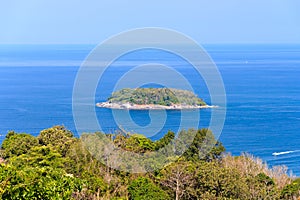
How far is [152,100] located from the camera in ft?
102

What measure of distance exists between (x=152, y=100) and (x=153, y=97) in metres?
0.21

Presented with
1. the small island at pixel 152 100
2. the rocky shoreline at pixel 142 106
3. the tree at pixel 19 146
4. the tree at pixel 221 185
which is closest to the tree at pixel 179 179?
the tree at pixel 221 185

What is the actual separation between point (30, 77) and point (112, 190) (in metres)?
41.4

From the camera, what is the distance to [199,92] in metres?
36.2

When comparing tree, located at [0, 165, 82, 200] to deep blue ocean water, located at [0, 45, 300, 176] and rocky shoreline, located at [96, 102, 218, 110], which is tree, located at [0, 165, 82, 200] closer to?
deep blue ocean water, located at [0, 45, 300, 176]

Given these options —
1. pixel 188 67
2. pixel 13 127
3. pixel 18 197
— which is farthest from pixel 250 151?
pixel 188 67

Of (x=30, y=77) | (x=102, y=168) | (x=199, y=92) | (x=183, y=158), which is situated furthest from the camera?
(x=30, y=77)

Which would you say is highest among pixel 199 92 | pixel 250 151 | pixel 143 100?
pixel 199 92

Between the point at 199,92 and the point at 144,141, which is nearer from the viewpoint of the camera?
the point at 144,141

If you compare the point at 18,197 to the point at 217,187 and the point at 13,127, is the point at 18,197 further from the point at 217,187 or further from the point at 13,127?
the point at 13,127

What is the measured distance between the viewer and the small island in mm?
29969

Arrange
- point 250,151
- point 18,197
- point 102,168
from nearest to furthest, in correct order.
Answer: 1. point 18,197
2. point 102,168
3. point 250,151

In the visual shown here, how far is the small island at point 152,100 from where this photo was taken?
30.0 metres

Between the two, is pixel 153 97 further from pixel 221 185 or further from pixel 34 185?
pixel 34 185
